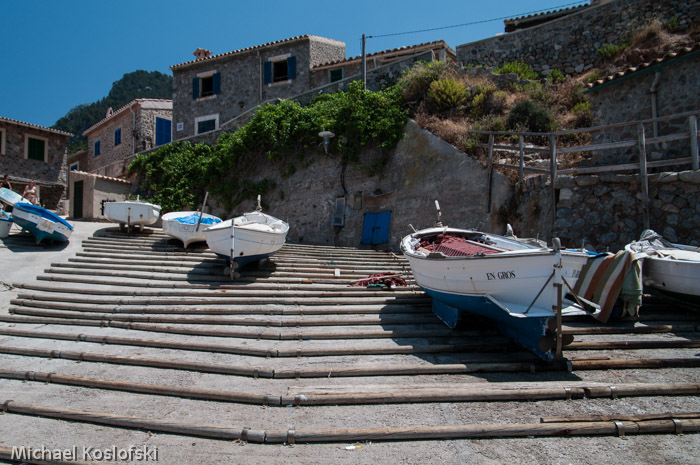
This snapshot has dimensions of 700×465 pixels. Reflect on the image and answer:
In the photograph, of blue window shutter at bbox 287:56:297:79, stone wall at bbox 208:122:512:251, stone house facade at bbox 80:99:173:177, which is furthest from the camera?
stone house facade at bbox 80:99:173:177

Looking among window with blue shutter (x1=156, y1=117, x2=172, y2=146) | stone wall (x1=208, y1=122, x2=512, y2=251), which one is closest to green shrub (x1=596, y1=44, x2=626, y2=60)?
stone wall (x1=208, y1=122, x2=512, y2=251)

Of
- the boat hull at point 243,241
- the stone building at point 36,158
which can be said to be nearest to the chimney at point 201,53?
the stone building at point 36,158

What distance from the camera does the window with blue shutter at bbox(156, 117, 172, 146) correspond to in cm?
2527

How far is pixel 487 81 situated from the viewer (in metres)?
14.7

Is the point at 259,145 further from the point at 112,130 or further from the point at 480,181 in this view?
the point at 112,130

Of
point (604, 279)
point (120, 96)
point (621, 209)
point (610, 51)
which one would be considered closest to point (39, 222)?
point (604, 279)

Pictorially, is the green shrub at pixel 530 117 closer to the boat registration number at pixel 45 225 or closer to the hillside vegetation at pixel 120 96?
the boat registration number at pixel 45 225

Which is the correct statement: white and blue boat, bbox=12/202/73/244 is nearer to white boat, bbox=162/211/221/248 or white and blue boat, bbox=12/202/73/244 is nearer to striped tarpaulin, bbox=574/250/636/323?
white boat, bbox=162/211/221/248

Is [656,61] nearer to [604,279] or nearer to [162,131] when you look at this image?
[604,279]

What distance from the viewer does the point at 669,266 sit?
6676 millimetres

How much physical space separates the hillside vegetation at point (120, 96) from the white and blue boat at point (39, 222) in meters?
44.0

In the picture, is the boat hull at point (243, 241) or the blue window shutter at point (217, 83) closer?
the boat hull at point (243, 241)

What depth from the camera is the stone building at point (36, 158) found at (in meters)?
23.2

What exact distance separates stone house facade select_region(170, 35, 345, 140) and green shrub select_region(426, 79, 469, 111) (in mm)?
8341
